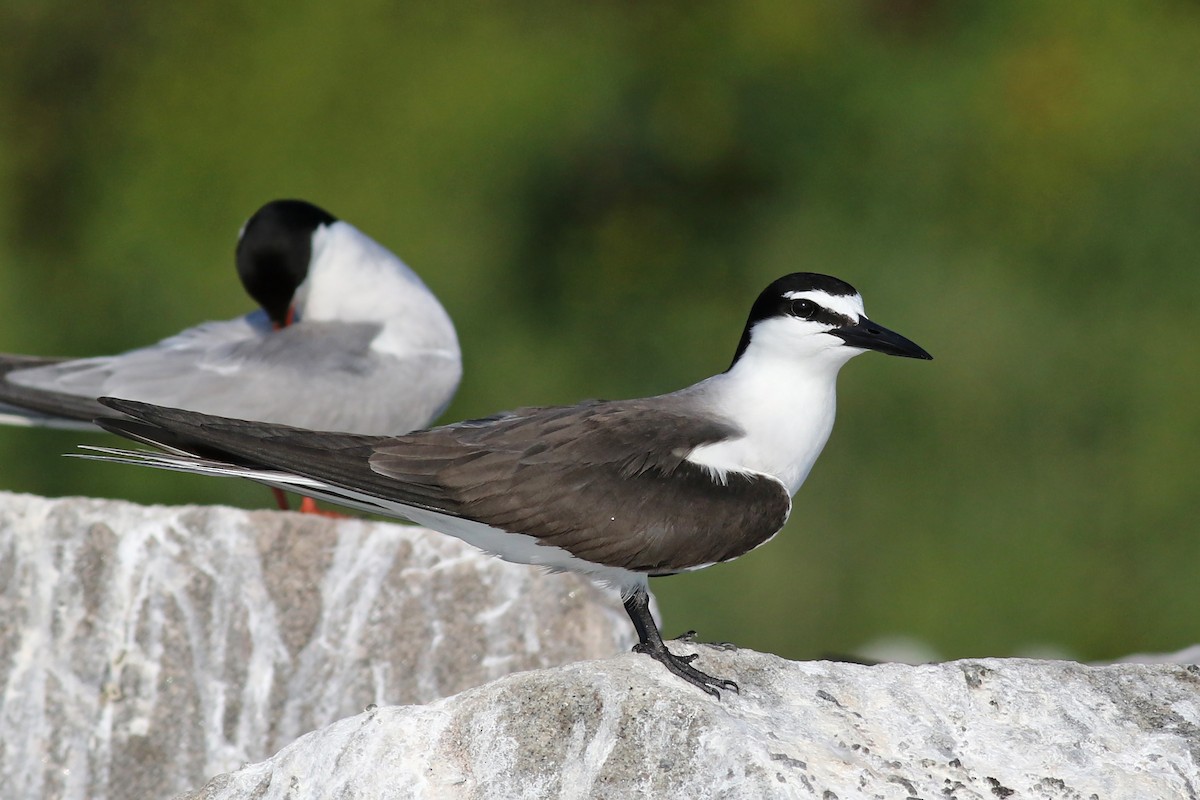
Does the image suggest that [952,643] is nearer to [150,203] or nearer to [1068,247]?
[1068,247]

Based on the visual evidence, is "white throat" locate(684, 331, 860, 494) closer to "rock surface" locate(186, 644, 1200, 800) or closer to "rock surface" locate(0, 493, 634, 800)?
"rock surface" locate(186, 644, 1200, 800)

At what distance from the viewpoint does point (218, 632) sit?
5.11 m

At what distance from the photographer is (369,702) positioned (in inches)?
199

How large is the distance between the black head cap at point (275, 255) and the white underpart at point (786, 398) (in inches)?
121

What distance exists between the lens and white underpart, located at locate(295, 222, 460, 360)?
6551 millimetres

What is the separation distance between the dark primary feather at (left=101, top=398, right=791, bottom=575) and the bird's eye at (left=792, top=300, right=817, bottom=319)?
433 millimetres

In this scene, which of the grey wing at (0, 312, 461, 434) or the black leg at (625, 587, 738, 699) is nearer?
the black leg at (625, 587, 738, 699)

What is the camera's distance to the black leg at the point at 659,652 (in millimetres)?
3426

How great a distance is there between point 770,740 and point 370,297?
12.9 feet

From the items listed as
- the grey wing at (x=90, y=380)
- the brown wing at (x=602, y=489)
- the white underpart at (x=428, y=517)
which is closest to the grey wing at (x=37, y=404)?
the grey wing at (x=90, y=380)

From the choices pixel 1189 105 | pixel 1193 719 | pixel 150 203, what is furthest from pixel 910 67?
pixel 1193 719

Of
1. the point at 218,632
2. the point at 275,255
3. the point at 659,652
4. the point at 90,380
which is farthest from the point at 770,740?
the point at 275,255

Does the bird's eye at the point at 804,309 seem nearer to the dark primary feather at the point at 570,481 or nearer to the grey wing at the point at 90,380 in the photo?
the dark primary feather at the point at 570,481

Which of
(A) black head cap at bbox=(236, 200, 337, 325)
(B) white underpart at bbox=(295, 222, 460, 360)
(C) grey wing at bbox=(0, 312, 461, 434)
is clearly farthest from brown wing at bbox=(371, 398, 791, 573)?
(A) black head cap at bbox=(236, 200, 337, 325)
